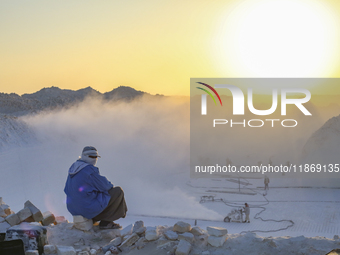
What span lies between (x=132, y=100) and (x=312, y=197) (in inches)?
2389

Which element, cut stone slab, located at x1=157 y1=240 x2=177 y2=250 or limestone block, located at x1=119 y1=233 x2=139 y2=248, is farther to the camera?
limestone block, located at x1=119 y1=233 x2=139 y2=248

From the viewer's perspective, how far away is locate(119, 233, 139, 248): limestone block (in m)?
4.68

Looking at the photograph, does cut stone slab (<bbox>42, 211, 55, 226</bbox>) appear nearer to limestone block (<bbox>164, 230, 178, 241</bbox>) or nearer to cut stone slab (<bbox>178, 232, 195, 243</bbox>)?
limestone block (<bbox>164, 230, 178, 241</bbox>)

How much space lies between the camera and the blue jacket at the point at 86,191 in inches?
204

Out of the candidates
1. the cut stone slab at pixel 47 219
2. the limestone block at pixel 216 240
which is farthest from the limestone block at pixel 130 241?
the cut stone slab at pixel 47 219

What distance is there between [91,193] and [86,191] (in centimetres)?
8

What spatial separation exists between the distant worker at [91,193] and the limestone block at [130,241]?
76cm

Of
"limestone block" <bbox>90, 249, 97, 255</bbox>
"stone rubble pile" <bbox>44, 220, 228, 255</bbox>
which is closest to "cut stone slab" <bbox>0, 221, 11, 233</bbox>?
"stone rubble pile" <bbox>44, 220, 228, 255</bbox>

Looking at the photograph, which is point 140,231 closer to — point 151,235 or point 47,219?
point 151,235

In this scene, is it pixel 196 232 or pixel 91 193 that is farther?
pixel 91 193

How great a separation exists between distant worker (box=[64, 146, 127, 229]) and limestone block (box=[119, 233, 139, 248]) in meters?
0.76

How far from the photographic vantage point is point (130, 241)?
4.70 meters

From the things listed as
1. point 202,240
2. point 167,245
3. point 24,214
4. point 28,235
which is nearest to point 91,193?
point 28,235

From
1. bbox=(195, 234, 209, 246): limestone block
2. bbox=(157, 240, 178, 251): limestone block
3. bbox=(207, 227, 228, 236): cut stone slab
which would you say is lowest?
bbox=(157, 240, 178, 251): limestone block
